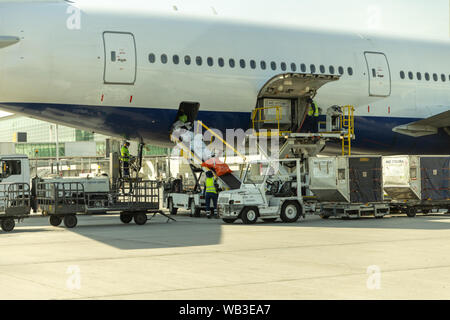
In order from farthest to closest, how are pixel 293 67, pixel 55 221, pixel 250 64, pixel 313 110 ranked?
1. pixel 313 110
2. pixel 293 67
3. pixel 250 64
4. pixel 55 221

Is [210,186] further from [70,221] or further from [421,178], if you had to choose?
[421,178]

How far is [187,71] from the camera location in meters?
21.9

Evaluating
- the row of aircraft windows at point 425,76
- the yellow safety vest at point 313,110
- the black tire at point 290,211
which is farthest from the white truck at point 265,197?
the row of aircraft windows at point 425,76

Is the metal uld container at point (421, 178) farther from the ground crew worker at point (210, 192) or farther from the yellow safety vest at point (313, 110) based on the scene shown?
the ground crew worker at point (210, 192)

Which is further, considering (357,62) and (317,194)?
(357,62)

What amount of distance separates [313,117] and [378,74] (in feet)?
10.9

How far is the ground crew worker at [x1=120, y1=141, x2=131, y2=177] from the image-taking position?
926 inches

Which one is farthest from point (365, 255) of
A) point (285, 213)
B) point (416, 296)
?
point (285, 213)

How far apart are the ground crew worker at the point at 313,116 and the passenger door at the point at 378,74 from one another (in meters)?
2.52

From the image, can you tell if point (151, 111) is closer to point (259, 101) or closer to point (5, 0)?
point (259, 101)

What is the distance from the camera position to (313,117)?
24062 mm

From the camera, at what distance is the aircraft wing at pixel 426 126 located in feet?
85.0

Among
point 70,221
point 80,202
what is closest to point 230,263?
point 70,221

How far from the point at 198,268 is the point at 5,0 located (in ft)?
44.1
